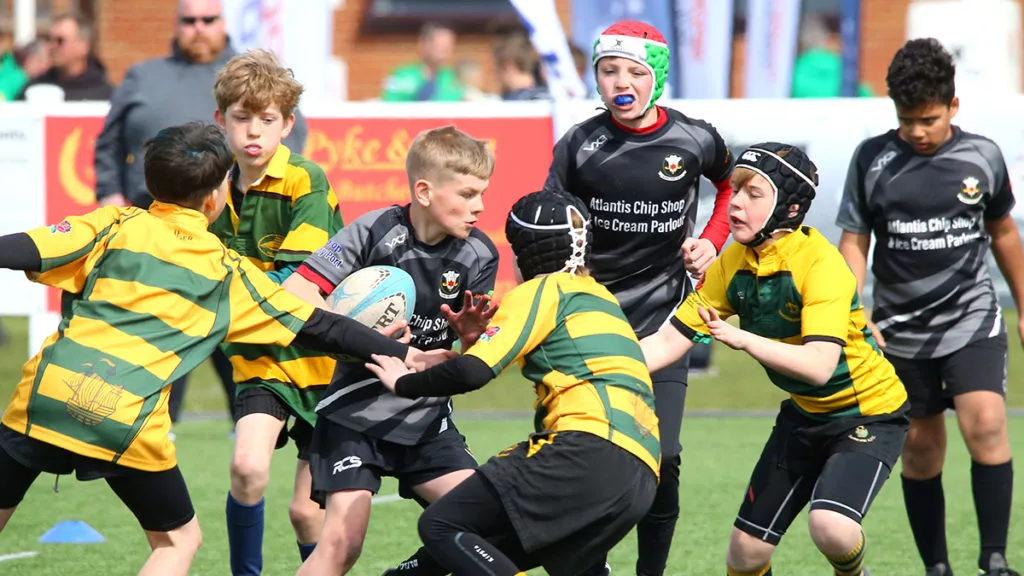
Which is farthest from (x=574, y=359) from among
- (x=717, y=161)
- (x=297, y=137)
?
(x=297, y=137)

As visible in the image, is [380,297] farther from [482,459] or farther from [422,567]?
[482,459]

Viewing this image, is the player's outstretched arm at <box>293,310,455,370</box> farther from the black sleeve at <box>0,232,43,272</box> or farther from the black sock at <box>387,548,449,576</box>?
the black sleeve at <box>0,232,43,272</box>

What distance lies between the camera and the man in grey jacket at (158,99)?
8281 mm

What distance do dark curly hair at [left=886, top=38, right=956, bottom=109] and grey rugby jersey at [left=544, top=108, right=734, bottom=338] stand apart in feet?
2.37

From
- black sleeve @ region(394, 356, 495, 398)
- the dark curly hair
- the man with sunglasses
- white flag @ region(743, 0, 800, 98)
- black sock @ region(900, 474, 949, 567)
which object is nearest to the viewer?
black sleeve @ region(394, 356, 495, 398)

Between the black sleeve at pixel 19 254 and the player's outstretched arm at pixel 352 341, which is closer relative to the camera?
the black sleeve at pixel 19 254

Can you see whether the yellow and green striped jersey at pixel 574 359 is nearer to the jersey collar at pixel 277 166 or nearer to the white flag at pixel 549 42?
the jersey collar at pixel 277 166

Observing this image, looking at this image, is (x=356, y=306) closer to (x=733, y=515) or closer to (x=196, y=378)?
(x=733, y=515)

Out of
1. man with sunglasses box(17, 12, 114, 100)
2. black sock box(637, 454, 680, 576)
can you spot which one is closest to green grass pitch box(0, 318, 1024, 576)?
black sock box(637, 454, 680, 576)

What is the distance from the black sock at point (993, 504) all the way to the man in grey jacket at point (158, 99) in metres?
4.46

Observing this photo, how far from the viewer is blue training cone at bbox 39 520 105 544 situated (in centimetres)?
634

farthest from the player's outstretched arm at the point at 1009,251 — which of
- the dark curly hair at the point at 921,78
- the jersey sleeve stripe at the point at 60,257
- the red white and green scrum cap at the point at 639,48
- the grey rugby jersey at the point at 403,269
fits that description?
the jersey sleeve stripe at the point at 60,257

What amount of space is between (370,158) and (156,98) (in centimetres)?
245

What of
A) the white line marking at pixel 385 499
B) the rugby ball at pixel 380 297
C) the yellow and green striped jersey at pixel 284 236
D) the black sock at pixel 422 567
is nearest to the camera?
the black sock at pixel 422 567
